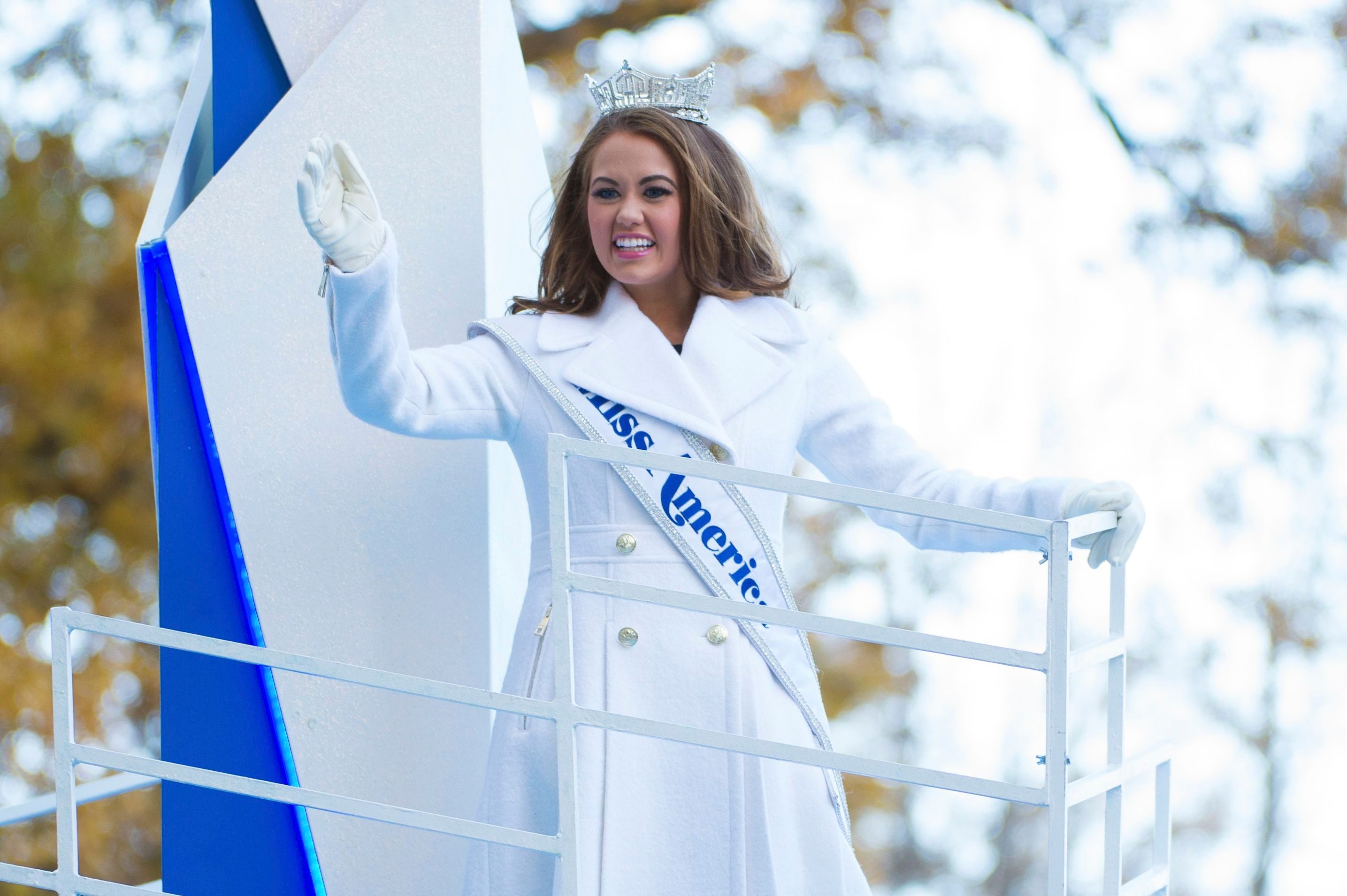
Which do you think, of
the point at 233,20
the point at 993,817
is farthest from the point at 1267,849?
the point at 233,20

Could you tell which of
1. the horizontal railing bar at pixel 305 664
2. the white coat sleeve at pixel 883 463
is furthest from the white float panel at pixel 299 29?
the horizontal railing bar at pixel 305 664

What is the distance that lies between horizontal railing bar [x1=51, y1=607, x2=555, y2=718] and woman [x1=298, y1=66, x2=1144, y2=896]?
313mm

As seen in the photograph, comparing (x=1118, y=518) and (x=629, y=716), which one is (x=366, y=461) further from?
(x=1118, y=518)

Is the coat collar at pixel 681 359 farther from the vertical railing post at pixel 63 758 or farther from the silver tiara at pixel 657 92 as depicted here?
the vertical railing post at pixel 63 758

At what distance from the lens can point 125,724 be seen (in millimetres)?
5883

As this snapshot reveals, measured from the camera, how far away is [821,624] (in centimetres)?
151

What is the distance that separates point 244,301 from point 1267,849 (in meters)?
5.09

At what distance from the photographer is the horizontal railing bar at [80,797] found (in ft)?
7.62

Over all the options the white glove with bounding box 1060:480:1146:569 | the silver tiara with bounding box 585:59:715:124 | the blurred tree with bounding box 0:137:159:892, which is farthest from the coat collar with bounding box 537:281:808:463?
the blurred tree with bounding box 0:137:159:892

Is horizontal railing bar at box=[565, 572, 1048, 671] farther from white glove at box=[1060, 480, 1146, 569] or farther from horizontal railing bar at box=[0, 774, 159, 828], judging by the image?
horizontal railing bar at box=[0, 774, 159, 828]

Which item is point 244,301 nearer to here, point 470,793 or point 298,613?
point 298,613

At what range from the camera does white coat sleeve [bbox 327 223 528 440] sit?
1.83m

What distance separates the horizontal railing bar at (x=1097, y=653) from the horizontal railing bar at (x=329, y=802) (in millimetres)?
553

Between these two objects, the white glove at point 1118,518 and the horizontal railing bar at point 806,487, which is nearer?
the horizontal railing bar at point 806,487
